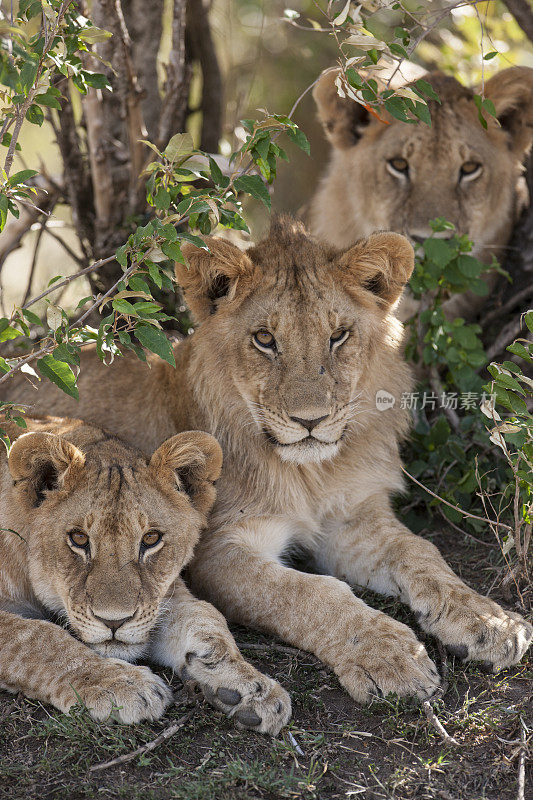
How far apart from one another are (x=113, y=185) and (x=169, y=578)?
237cm

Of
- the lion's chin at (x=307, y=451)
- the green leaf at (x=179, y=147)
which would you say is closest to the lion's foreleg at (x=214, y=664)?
the lion's chin at (x=307, y=451)

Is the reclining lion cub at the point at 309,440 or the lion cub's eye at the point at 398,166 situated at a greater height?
the lion cub's eye at the point at 398,166

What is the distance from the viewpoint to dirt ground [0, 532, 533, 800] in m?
2.37

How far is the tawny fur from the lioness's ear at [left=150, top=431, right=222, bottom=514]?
1496 mm

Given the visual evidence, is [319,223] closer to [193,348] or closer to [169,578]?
[193,348]

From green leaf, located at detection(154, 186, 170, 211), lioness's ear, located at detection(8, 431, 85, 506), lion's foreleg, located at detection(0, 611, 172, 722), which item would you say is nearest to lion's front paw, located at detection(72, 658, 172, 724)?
lion's foreleg, located at detection(0, 611, 172, 722)

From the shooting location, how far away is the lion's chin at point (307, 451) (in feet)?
10.5

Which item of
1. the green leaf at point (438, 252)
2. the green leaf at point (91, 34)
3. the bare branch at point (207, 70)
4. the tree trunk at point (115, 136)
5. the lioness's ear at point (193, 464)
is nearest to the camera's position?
the green leaf at point (91, 34)

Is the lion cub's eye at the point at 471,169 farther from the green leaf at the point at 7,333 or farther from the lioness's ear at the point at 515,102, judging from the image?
the green leaf at the point at 7,333

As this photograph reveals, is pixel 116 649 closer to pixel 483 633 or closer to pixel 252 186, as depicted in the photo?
pixel 483 633

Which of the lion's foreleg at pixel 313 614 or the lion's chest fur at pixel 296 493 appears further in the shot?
the lion's chest fur at pixel 296 493

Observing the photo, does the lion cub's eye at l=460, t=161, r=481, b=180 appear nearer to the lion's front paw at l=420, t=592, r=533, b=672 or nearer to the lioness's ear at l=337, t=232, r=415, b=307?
the lioness's ear at l=337, t=232, r=415, b=307

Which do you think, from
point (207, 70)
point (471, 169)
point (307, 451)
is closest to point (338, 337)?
point (307, 451)

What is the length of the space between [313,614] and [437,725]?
59 centimetres
